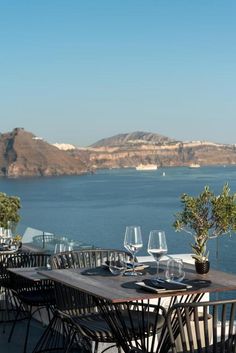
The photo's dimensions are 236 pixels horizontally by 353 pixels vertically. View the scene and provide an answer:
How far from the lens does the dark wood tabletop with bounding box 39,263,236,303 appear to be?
9.54 ft

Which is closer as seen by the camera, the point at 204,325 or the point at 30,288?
the point at 204,325

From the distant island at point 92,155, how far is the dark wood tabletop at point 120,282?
415 feet

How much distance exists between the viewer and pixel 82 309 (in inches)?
153

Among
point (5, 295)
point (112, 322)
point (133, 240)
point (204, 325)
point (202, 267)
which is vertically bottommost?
point (5, 295)

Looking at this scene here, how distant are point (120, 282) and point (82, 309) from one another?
29.8 inches

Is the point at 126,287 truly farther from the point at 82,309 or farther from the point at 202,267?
the point at 82,309

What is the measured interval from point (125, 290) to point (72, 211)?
174ft

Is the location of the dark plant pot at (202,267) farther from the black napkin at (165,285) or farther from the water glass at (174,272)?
the black napkin at (165,285)

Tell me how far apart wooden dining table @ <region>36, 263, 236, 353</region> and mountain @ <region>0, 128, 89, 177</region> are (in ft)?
415

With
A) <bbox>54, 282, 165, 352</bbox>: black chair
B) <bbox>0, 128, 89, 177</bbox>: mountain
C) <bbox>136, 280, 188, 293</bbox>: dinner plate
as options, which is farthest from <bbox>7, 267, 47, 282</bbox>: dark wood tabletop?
<bbox>0, 128, 89, 177</bbox>: mountain

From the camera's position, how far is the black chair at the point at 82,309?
11.1ft

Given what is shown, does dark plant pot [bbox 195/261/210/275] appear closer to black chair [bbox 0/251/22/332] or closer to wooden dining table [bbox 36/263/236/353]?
wooden dining table [bbox 36/263/236/353]

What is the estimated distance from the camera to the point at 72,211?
Answer: 2194 inches

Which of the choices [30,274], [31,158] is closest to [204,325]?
[30,274]
